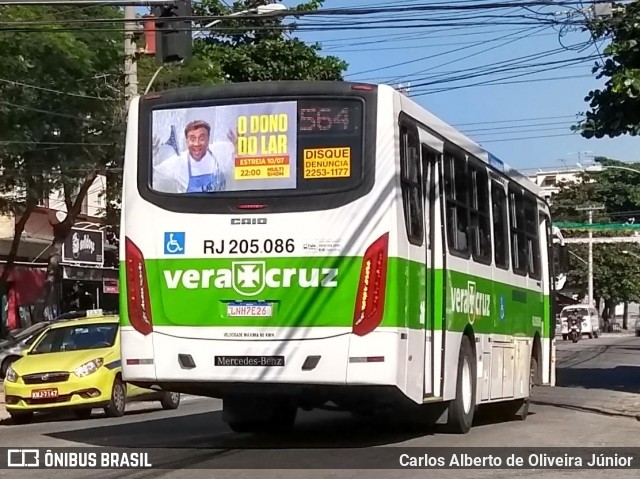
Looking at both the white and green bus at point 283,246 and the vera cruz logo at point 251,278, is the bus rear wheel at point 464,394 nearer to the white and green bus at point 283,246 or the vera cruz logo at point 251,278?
the white and green bus at point 283,246

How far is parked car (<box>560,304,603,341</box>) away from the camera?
205 feet

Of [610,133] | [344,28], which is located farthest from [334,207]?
[610,133]

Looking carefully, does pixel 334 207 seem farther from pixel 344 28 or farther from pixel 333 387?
pixel 344 28

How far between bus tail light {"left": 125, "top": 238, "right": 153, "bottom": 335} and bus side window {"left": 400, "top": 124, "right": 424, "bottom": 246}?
2.62 metres

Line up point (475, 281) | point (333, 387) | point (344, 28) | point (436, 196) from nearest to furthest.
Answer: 1. point (333, 387)
2. point (436, 196)
3. point (475, 281)
4. point (344, 28)

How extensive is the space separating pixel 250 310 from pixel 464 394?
337 cm

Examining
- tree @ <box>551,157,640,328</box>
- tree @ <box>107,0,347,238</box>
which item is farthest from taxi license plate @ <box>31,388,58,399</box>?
tree @ <box>551,157,640,328</box>

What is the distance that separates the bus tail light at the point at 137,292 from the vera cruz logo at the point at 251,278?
28 cm

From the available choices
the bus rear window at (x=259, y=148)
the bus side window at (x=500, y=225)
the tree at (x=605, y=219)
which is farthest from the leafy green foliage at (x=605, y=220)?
the bus rear window at (x=259, y=148)

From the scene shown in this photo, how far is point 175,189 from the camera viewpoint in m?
11.5

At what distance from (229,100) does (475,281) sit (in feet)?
13.1

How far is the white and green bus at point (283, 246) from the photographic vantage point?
10922mm

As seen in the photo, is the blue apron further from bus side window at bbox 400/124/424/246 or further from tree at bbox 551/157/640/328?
tree at bbox 551/157/640/328

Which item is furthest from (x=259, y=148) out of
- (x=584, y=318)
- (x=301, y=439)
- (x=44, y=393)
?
(x=584, y=318)
